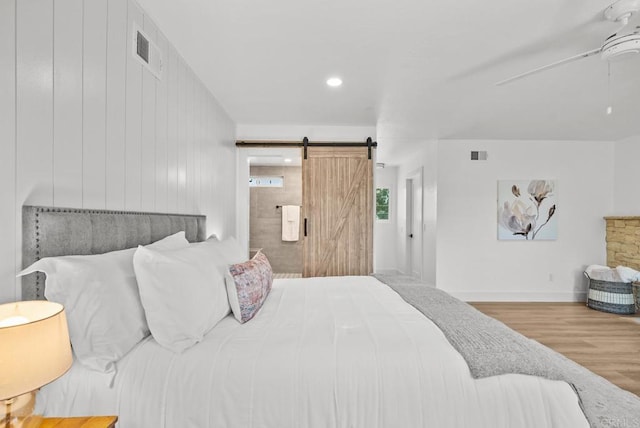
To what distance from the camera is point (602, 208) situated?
5219mm

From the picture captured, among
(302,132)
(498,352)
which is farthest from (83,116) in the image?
(302,132)

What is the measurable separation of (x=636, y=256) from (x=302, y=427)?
5723 millimetres

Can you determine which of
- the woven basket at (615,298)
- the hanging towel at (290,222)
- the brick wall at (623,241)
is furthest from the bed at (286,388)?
the hanging towel at (290,222)

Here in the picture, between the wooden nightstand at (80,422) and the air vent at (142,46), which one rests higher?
the air vent at (142,46)

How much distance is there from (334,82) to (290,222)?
13.0 ft

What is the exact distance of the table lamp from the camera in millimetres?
771

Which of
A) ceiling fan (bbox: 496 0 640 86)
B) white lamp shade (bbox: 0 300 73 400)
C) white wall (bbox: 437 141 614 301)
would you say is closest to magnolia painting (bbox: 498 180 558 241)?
white wall (bbox: 437 141 614 301)

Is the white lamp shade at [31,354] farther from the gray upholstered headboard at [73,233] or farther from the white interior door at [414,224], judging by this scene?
the white interior door at [414,224]

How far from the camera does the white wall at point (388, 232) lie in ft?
25.3

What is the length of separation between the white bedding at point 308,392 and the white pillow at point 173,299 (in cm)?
7

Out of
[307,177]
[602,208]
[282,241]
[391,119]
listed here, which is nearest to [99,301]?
[307,177]

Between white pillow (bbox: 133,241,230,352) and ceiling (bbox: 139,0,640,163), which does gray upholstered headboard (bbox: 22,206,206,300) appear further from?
ceiling (bbox: 139,0,640,163)

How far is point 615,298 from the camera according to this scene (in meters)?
4.44

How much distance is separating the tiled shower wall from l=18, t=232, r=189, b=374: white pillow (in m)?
5.34
